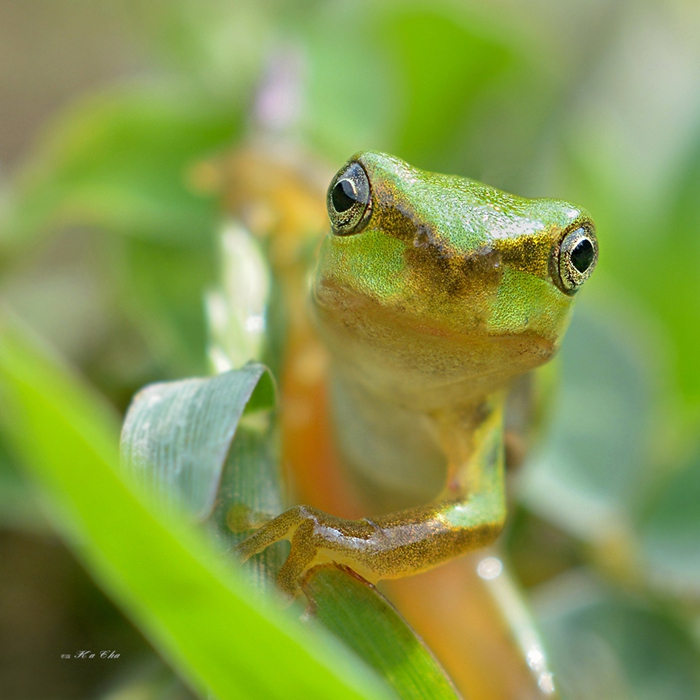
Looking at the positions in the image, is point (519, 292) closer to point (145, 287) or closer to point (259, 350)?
point (259, 350)

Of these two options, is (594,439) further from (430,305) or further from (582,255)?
(430,305)

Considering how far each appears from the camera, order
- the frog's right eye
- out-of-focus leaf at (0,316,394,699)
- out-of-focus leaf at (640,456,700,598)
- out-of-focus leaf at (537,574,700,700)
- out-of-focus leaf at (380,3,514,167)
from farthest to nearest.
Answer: out-of-focus leaf at (380,3,514,167) → out-of-focus leaf at (640,456,700,598) → out-of-focus leaf at (537,574,700,700) → the frog's right eye → out-of-focus leaf at (0,316,394,699)

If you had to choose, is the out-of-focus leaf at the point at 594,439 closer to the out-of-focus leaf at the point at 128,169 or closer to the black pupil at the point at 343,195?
the black pupil at the point at 343,195

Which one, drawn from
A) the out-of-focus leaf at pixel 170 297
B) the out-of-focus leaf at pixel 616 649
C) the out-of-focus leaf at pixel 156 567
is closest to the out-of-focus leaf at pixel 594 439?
the out-of-focus leaf at pixel 616 649

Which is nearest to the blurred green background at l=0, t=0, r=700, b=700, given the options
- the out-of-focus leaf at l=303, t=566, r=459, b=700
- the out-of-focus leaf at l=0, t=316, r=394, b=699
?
the out-of-focus leaf at l=303, t=566, r=459, b=700

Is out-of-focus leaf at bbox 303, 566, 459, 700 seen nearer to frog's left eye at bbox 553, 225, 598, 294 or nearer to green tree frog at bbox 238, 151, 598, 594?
green tree frog at bbox 238, 151, 598, 594


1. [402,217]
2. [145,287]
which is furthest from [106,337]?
[402,217]
